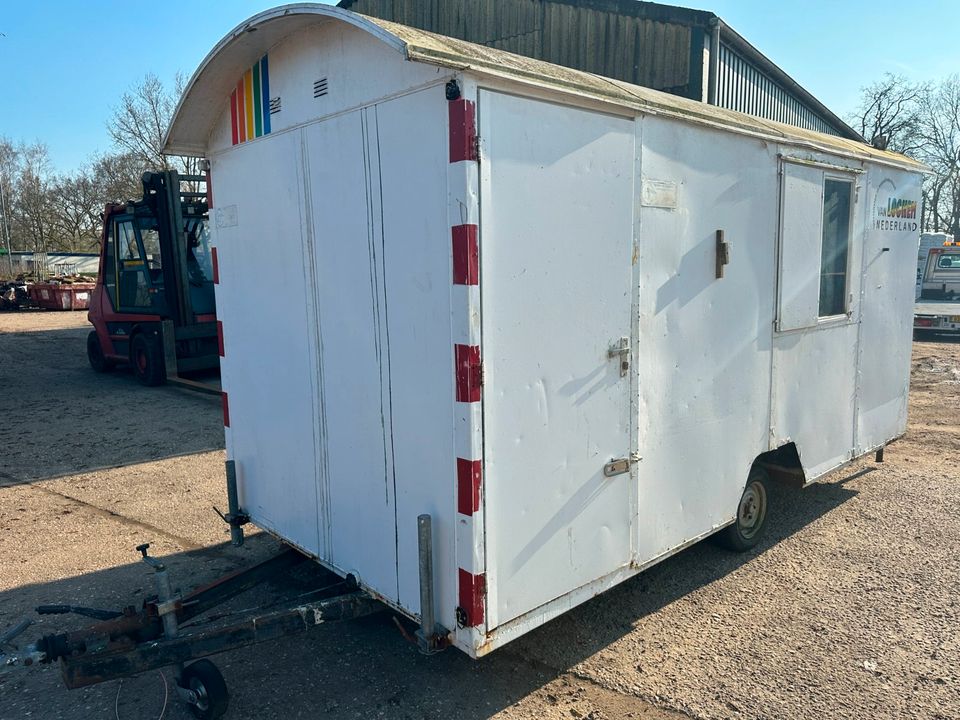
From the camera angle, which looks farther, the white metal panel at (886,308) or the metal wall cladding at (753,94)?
the metal wall cladding at (753,94)

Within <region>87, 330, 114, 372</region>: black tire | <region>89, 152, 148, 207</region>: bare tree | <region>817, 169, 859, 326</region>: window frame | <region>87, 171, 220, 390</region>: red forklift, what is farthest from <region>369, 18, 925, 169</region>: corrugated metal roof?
<region>89, 152, 148, 207</region>: bare tree

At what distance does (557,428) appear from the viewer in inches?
121

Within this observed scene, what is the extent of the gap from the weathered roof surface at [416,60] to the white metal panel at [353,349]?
0.44m

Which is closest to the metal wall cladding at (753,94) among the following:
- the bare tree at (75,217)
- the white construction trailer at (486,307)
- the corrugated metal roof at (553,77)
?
the white construction trailer at (486,307)

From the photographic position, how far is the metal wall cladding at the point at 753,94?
36.7ft

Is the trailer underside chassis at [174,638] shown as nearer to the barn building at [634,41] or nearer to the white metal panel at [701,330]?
the white metal panel at [701,330]

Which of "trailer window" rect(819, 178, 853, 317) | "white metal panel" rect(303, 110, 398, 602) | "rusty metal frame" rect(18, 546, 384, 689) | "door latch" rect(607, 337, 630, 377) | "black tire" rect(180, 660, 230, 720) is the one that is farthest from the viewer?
"trailer window" rect(819, 178, 853, 317)

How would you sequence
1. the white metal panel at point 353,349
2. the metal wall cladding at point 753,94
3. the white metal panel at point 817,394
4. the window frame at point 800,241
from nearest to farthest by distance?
the white metal panel at point 353,349 < the window frame at point 800,241 < the white metal panel at point 817,394 < the metal wall cladding at point 753,94

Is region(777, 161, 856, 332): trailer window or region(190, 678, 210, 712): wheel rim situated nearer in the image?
region(190, 678, 210, 712): wheel rim

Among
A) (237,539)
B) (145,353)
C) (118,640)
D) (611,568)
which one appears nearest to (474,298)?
(611,568)

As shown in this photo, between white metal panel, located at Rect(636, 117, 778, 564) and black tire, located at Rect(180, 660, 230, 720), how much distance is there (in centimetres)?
199

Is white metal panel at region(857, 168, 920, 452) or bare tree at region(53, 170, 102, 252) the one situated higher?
bare tree at region(53, 170, 102, 252)

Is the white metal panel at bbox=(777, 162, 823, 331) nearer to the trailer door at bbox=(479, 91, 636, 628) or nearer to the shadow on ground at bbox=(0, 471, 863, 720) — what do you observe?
the trailer door at bbox=(479, 91, 636, 628)

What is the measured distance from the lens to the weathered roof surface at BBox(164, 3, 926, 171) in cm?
264
